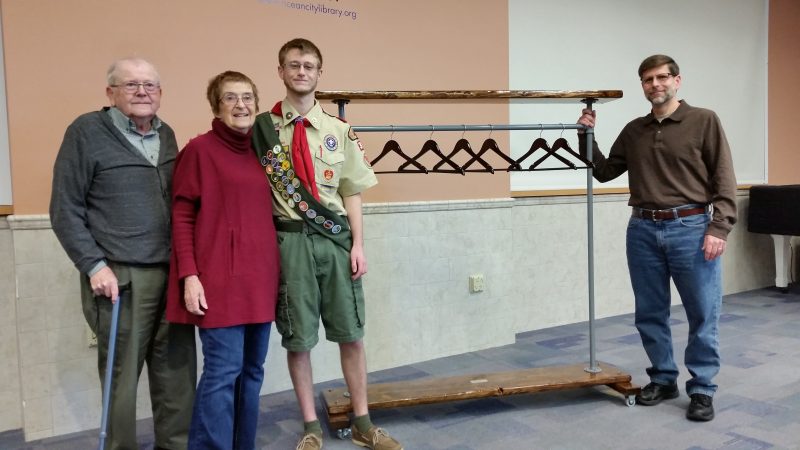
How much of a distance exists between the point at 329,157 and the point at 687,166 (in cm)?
149

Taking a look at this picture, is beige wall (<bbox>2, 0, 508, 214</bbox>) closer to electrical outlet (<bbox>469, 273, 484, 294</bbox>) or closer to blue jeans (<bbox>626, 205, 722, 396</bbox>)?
electrical outlet (<bbox>469, 273, 484, 294</bbox>)

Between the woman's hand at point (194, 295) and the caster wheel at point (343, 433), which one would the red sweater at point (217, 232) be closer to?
the woman's hand at point (194, 295)

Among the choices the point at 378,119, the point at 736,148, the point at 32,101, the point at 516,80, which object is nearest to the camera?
the point at 32,101

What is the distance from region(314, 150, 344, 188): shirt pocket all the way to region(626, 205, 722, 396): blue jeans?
137cm

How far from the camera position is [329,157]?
2.12 meters

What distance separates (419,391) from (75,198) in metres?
1.52

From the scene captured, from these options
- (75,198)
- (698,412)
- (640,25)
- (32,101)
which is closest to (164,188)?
(75,198)

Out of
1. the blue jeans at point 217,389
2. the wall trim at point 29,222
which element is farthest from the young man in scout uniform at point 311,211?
the wall trim at point 29,222

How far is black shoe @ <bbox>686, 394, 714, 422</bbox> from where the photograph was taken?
8.19 ft

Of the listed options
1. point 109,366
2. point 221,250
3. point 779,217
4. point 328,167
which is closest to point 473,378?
point 328,167

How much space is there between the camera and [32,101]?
244 cm

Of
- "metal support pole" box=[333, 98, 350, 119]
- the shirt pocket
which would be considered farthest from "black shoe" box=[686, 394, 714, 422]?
"metal support pole" box=[333, 98, 350, 119]

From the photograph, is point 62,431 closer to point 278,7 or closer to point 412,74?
point 278,7

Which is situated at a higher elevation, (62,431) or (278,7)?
(278,7)
